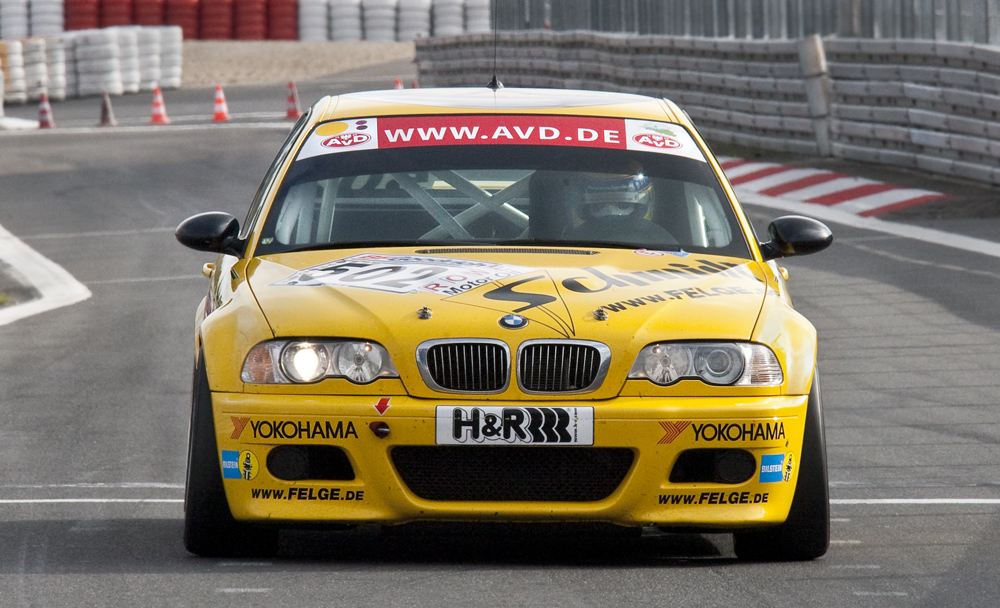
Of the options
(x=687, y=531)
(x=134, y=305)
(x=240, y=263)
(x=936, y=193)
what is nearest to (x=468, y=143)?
(x=240, y=263)

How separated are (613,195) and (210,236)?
1.44 m

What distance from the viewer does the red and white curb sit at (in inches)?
663

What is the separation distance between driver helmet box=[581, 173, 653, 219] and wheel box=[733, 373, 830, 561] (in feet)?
3.95

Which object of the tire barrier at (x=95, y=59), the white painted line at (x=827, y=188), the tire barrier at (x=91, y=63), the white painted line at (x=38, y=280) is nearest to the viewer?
the white painted line at (x=38, y=280)

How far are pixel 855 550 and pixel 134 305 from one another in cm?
839

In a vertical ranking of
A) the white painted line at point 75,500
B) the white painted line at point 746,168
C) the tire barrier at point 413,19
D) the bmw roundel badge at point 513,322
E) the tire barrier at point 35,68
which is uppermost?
the tire barrier at point 413,19

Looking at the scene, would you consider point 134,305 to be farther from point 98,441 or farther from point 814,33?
point 814,33

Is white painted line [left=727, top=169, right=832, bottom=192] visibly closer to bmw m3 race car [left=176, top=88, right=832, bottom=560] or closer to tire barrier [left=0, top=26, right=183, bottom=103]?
bmw m3 race car [left=176, top=88, right=832, bottom=560]

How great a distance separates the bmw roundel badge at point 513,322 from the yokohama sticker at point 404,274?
0.80 feet

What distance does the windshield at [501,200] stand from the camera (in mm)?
6078

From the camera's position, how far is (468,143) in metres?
6.38

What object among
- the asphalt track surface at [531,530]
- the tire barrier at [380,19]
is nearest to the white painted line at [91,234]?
the asphalt track surface at [531,530]

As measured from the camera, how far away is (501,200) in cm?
629

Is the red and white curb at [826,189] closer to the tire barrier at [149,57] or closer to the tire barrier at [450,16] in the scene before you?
the tire barrier at [149,57]
